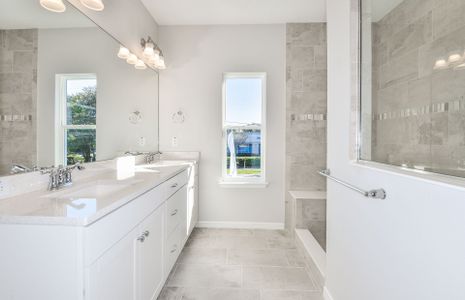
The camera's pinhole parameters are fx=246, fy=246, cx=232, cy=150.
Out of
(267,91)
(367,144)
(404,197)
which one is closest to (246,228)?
(267,91)

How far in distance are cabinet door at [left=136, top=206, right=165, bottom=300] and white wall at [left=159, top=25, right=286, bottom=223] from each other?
1.51m

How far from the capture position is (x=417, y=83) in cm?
142

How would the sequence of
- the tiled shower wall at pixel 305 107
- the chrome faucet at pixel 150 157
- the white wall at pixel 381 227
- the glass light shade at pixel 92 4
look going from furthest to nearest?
1. the tiled shower wall at pixel 305 107
2. the chrome faucet at pixel 150 157
3. the glass light shade at pixel 92 4
4. the white wall at pixel 381 227

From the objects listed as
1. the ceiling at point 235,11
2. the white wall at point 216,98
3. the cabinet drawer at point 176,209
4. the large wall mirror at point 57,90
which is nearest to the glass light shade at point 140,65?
the large wall mirror at point 57,90

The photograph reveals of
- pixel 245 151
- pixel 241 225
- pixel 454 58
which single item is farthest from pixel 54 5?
pixel 241 225

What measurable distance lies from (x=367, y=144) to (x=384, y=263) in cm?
61

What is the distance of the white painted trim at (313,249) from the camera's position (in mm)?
2016

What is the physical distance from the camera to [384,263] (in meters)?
1.08

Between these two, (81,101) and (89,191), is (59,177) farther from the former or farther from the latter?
(81,101)

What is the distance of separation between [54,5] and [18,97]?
63 centimetres

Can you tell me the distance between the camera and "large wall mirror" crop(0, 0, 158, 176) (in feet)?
4.12

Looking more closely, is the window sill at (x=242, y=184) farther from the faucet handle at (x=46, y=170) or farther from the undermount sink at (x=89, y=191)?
the faucet handle at (x=46, y=170)

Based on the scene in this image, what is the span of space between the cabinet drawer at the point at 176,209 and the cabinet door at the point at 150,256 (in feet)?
0.48

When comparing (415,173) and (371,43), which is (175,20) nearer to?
(371,43)
